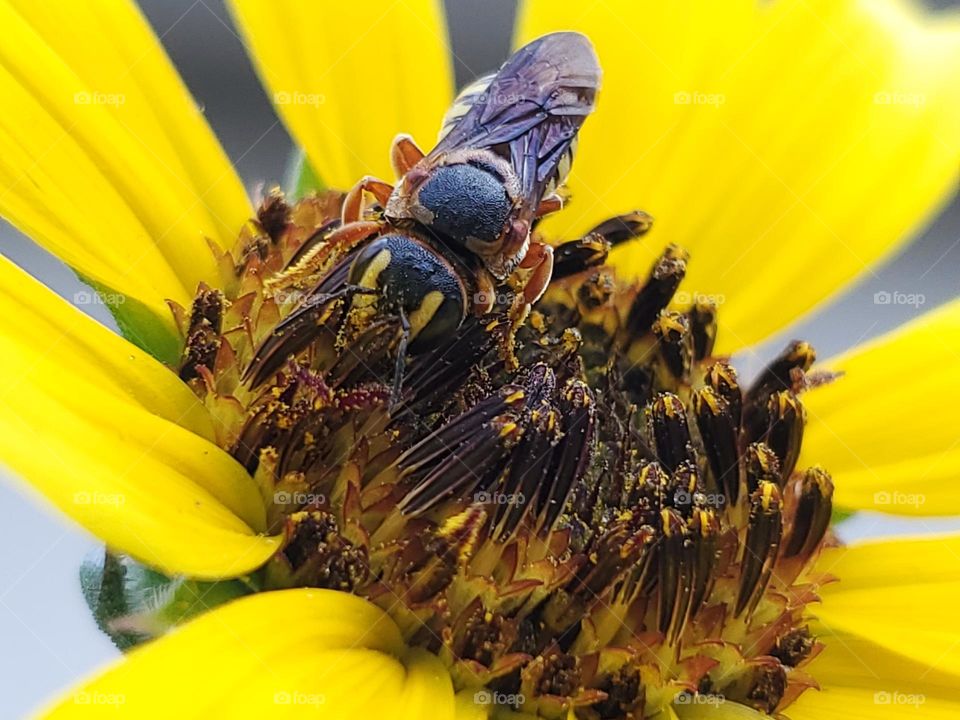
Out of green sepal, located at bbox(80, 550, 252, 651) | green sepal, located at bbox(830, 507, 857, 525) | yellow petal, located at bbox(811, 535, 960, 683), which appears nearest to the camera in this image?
green sepal, located at bbox(80, 550, 252, 651)

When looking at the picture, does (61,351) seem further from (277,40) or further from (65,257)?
(277,40)

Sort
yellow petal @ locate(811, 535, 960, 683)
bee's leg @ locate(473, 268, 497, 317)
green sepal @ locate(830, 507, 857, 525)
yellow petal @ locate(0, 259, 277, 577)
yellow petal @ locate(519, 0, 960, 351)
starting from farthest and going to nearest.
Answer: yellow petal @ locate(519, 0, 960, 351)
green sepal @ locate(830, 507, 857, 525)
yellow petal @ locate(811, 535, 960, 683)
bee's leg @ locate(473, 268, 497, 317)
yellow petal @ locate(0, 259, 277, 577)

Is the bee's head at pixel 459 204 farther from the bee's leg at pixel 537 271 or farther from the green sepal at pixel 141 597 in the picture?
the green sepal at pixel 141 597

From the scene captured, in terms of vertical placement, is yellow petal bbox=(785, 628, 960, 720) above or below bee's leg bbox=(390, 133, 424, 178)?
below

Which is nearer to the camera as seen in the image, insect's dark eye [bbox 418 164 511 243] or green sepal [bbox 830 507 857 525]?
insect's dark eye [bbox 418 164 511 243]

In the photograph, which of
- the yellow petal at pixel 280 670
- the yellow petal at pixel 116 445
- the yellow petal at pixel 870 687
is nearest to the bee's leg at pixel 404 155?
the yellow petal at pixel 116 445

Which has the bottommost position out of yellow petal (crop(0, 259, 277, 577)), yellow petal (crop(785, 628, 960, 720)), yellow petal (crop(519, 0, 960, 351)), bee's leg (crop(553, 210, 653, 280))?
yellow petal (crop(0, 259, 277, 577))

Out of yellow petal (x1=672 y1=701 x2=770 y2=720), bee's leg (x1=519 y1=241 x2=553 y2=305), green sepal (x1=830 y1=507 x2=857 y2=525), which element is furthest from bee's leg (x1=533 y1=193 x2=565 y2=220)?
yellow petal (x1=672 y1=701 x2=770 y2=720)

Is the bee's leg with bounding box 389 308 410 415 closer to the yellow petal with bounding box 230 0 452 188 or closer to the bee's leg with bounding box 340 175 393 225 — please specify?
the bee's leg with bounding box 340 175 393 225
